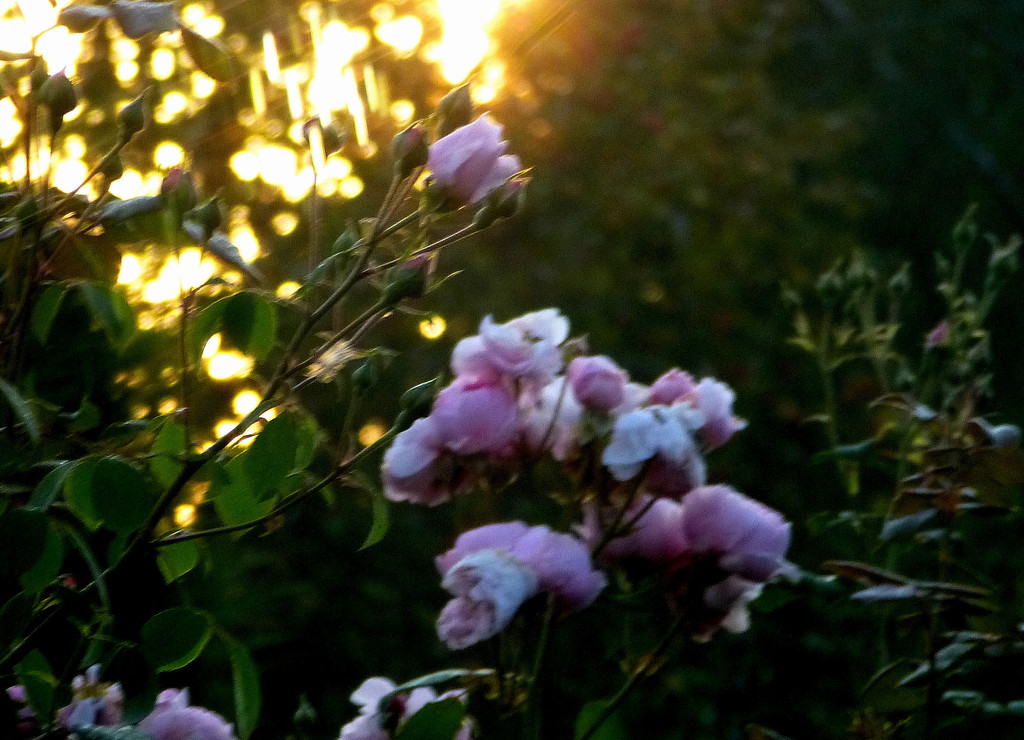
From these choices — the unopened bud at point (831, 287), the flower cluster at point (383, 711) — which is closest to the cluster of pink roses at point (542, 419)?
the flower cluster at point (383, 711)

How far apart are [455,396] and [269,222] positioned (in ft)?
4.22

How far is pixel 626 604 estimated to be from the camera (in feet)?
1.95

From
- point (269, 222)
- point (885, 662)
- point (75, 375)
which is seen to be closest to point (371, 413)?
point (269, 222)

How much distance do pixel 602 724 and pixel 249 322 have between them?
0.29 metres

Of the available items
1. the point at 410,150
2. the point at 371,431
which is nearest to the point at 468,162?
the point at 410,150

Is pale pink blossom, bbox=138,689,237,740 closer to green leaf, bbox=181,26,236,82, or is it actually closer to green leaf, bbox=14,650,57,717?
green leaf, bbox=14,650,57,717

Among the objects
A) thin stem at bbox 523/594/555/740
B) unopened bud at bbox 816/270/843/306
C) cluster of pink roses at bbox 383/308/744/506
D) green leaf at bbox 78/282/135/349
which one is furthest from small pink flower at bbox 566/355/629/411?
unopened bud at bbox 816/270/843/306

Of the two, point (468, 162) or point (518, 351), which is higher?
point (468, 162)

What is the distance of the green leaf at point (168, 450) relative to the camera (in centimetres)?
52

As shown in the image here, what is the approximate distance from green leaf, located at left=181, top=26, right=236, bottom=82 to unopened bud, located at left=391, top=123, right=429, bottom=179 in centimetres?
8

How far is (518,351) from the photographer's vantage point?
58 centimetres

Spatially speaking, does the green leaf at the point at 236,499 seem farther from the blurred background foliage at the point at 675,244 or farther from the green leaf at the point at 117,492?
the blurred background foliage at the point at 675,244

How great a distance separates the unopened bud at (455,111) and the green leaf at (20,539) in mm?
247

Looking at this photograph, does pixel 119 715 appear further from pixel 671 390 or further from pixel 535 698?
pixel 671 390
